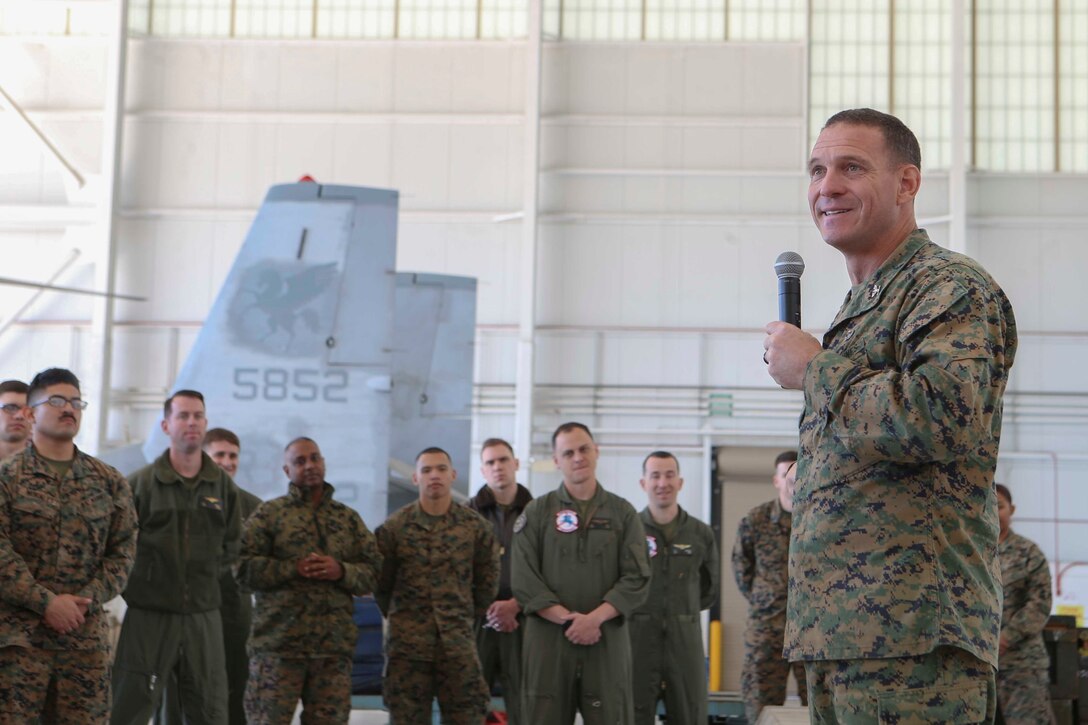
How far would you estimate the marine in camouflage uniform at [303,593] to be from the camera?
17.1 ft

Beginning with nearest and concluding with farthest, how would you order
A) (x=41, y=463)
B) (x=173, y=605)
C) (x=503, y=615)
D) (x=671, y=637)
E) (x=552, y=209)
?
1. (x=41, y=463)
2. (x=173, y=605)
3. (x=503, y=615)
4. (x=671, y=637)
5. (x=552, y=209)

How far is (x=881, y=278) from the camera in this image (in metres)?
1.76

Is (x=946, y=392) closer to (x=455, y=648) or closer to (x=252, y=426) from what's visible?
(x=455, y=648)

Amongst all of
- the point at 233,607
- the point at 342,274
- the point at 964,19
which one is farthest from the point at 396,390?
the point at 964,19

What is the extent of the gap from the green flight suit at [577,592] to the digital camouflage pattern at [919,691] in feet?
12.0

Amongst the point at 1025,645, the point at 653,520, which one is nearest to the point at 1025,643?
the point at 1025,645

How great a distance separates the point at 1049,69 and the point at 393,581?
1001cm

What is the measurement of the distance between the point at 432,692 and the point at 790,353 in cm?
424

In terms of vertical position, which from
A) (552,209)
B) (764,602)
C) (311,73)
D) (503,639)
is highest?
(311,73)

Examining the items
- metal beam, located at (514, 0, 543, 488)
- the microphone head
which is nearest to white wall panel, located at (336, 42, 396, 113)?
metal beam, located at (514, 0, 543, 488)

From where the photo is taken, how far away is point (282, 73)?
12.7 metres

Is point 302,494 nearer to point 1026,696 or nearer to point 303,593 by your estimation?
Result: point 303,593

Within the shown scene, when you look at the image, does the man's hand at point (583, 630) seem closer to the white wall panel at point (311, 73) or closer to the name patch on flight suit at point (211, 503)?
the name patch on flight suit at point (211, 503)

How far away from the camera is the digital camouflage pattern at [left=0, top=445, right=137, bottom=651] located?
3988 millimetres
